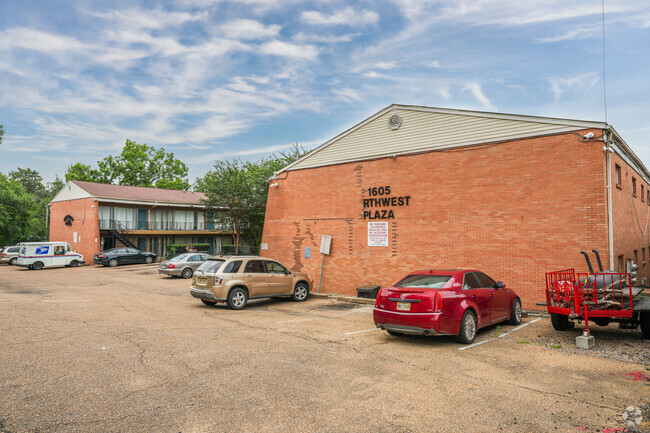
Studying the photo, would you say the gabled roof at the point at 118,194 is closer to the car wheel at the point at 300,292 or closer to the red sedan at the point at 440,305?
the car wheel at the point at 300,292

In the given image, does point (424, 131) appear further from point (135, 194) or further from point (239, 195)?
point (135, 194)

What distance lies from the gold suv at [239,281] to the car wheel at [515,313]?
6.89 m

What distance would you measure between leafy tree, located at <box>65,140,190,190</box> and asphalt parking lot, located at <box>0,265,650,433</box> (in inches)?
2087

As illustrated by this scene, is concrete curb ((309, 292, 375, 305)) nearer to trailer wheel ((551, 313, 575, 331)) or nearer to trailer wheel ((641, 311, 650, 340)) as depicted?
trailer wheel ((551, 313, 575, 331))

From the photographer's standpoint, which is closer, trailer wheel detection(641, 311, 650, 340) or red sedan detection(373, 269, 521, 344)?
red sedan detection(373, 269, 521, 344)

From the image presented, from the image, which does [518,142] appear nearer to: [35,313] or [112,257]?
[35,313]

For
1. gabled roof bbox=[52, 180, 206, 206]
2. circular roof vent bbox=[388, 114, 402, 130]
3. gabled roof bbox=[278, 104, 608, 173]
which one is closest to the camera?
gabled roof bbox=[278, 104, 608, 173]

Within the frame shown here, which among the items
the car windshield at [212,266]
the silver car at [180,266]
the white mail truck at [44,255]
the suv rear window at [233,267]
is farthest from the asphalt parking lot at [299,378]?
the white mail truck at [44,255]

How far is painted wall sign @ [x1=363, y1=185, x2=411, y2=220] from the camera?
15.4m

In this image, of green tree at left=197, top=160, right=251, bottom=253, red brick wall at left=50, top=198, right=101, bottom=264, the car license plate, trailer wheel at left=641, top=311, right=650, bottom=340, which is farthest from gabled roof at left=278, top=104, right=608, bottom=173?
red brick wall at left=50, top=198, right=101, bottom=264

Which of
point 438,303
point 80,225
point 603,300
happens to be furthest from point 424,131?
point 80,225

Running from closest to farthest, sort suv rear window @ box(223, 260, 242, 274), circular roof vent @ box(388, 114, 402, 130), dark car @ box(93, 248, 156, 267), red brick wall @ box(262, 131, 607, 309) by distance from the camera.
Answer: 1. red brick wall @ box(262, 131, 607, 309)
2. suv rear window @ box(223, 260, 242, 274)
3. circular roof vent @ box(388, 114, 402, 130)
4. dark car @ box(93, 248, 156, 267)

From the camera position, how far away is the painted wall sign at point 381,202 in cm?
1544

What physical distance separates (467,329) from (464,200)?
648cm
